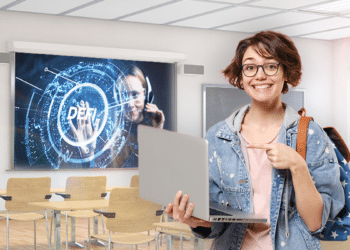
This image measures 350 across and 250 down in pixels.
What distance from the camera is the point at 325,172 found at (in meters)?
1.44

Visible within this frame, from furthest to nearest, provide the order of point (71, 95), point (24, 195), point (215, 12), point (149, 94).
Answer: point (149, 94) → point (71, 95) → point (215, 12) → point (24, 195)

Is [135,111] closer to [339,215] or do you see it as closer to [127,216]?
[127,216]

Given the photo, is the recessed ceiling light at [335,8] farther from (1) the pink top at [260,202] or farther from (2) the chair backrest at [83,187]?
(1) the pink top at [260,202]

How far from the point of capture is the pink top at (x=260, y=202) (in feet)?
4.91

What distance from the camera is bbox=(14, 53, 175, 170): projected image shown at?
8.48 metres

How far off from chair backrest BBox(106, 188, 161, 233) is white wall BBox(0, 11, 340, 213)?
172 inches

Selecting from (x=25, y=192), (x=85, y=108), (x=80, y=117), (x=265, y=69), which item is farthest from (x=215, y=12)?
(x=265, y=69)

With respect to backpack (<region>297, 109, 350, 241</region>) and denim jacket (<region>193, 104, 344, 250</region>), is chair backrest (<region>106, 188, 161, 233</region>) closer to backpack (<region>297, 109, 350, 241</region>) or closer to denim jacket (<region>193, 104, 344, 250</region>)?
denim jacket (<region>193, 104, 344, 250</region>)

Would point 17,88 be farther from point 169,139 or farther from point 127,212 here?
point 169,139

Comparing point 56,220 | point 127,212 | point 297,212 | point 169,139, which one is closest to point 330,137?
point 297,212

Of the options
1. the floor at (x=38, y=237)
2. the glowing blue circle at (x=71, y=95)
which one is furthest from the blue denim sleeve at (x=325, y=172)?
the glowing blue circle at (x=71, y=95)

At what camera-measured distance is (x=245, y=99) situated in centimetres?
1026

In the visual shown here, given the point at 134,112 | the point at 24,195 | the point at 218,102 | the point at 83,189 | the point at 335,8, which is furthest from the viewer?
the point at 218,102

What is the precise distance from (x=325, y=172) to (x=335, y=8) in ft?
24.4
